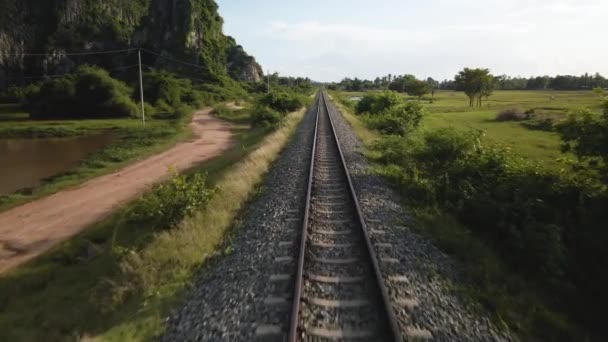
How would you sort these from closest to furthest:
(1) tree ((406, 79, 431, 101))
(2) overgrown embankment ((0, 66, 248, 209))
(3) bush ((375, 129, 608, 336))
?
(3) bush ((375, 129, 608, 336))
(2) overgrown embankment ((0, 66, 248, 209))
(1) tree ((406, 79, 431, 101))

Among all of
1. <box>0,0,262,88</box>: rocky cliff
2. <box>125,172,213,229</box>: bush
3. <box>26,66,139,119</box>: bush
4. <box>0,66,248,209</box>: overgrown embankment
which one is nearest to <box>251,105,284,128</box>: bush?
<box>0,66,248,209</box>: overgrown embankment

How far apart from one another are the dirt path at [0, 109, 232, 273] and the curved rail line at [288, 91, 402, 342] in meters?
7.48

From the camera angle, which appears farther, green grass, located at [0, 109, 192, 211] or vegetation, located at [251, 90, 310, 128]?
vegetation, located at [251, 90, 310, 128]

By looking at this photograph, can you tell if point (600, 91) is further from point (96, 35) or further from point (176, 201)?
point (96, 35)

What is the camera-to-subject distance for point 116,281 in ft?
20.1

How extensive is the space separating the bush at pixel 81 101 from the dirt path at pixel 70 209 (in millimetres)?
26203

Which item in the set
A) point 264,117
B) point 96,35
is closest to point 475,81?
point 264,117

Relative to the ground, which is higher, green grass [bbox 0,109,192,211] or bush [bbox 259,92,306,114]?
bush [bbox 259,92,306,114]

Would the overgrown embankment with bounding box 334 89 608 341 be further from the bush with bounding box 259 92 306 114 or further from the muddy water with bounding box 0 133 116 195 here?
the bush with bounding box 259 92 306 114

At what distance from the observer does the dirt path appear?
38.6 ft

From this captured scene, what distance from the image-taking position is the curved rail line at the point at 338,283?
426 centimetres

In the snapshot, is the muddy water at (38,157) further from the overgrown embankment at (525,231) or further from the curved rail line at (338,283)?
the overgrown embankment at (525,231)

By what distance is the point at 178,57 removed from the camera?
94438 mm

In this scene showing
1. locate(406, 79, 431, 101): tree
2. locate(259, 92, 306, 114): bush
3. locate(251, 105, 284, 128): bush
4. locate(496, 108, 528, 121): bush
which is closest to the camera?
locate(251, 105, 284, 128): bush
